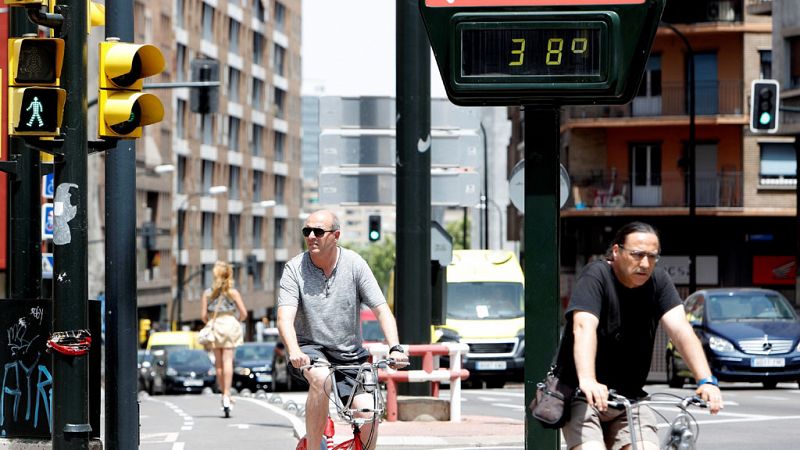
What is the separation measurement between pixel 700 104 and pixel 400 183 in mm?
39958

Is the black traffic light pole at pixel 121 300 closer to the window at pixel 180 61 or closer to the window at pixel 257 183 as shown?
the window at pixel 180 61

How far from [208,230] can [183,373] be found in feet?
182

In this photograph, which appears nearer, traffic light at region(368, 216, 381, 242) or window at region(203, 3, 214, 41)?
traffic light at region(368, 216, 381, 242)

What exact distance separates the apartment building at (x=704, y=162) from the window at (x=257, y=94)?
4951 centimetres

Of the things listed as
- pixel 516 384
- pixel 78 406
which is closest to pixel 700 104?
pixel 516 384

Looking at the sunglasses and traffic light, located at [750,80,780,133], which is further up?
traffic light, located at [750,80,780,133]

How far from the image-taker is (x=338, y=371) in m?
9.52

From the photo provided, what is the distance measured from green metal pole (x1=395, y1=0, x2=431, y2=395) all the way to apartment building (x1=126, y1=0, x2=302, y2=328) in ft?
181

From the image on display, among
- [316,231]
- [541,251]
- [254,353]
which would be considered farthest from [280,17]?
[541,251]

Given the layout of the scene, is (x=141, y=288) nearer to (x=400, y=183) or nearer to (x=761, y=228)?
(x=761, y=228)

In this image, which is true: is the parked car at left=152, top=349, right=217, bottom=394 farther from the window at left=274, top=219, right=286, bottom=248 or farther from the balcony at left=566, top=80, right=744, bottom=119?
the window at left=274, top=219, right=286, bottom=248

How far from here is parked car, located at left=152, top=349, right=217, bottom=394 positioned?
138ft

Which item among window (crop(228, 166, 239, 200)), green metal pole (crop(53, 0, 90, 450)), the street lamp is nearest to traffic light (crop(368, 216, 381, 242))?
green metal pole (crop(53, 0, 90, 450))

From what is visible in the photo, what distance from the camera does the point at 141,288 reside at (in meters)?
83.3
